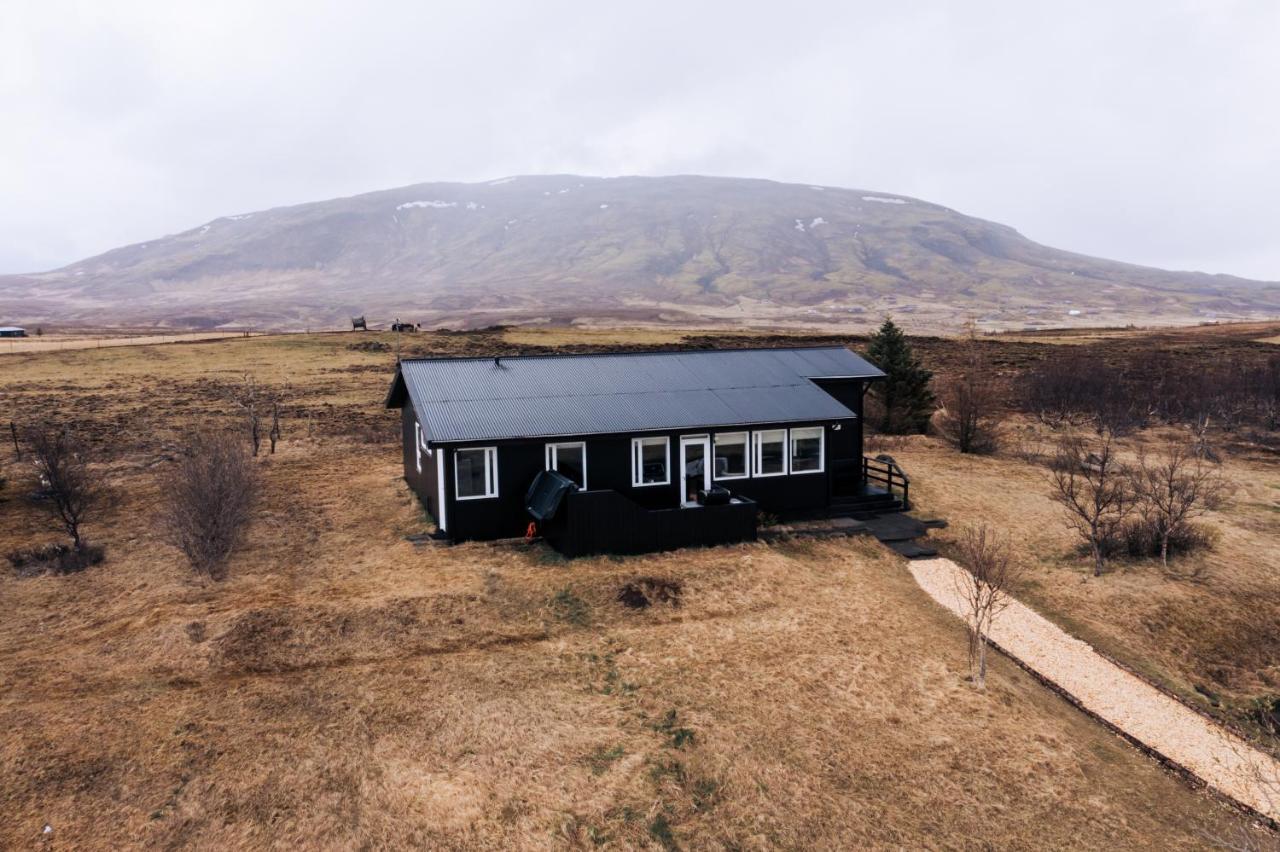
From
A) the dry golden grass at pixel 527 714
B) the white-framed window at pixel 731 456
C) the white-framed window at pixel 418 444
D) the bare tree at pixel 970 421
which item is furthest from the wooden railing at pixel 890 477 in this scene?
the white-framed window at pixel 418 444

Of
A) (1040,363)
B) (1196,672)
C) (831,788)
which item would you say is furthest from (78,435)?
(1040,363)

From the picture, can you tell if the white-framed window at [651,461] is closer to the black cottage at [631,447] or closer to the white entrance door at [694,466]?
the black cottage at [631,447]

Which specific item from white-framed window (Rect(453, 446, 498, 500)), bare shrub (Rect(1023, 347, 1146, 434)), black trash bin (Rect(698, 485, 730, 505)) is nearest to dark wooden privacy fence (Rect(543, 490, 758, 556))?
black trash bin (Rect(698, 485, 730, 505))

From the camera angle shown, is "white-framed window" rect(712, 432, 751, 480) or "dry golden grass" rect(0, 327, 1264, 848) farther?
"white-framed window" rect(712, 432, 751, 480)

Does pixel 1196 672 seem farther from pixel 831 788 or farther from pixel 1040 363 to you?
pixel 1040 363

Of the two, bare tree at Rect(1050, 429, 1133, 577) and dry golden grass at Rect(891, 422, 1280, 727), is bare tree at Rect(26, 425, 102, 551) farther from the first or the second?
bare tree at Rect(1050, 429, 1133, 577)

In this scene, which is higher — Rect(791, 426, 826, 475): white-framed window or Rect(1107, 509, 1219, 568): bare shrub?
Rect(791, 426, 826, 475): white-framed window

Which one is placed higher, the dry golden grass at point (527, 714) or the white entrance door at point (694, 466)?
the white entrance door at point (694, 466)
